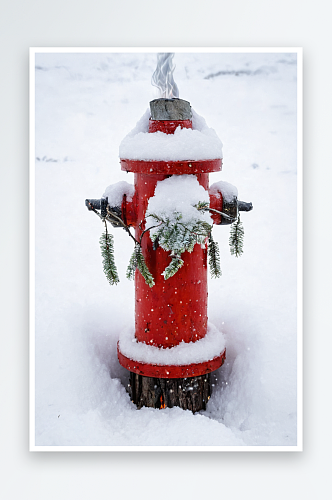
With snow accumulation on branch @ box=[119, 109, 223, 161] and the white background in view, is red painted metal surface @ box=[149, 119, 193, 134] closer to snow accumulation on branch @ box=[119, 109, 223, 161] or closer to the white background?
snow accumulation on branch @ box=[119, 109, 223, 161]

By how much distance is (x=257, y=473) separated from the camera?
164cm

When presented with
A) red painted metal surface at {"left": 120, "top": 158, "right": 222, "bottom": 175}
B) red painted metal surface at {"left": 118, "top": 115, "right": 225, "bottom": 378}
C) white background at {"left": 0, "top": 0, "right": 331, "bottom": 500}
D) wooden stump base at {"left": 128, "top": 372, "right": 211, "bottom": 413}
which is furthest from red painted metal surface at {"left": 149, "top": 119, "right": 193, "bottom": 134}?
wooden stump base at {"left": 128, "top": 372, "right": 211, "bottom": 413}

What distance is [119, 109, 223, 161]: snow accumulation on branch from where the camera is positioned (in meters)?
1.52

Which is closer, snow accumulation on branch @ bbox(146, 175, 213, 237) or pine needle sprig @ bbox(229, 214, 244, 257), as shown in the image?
snow accumulation on branch @ bbox(146, 175, 213, 237)

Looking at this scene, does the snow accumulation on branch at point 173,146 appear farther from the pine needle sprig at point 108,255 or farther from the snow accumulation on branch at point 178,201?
the pine needle sprig at point 108,255

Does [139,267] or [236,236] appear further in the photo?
[236,236]

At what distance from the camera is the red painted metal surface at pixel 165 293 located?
5.29 feet

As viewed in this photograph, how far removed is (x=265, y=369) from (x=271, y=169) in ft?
2.37

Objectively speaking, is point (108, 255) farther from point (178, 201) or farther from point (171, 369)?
point (171, 369)

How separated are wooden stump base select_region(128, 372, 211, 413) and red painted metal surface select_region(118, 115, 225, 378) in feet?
0.22

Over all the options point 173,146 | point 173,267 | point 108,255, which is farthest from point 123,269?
point 173,146

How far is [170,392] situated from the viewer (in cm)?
171
